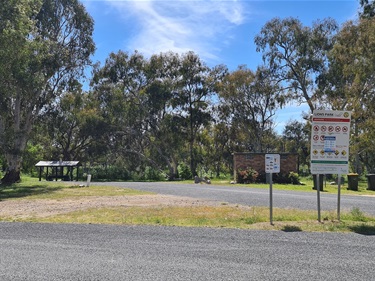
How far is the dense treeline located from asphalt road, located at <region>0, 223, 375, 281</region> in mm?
22452

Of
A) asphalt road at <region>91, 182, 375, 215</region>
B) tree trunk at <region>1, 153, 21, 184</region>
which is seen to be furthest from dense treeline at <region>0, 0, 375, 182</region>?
asphalt road at <region>91, 182, 375, 215</region>

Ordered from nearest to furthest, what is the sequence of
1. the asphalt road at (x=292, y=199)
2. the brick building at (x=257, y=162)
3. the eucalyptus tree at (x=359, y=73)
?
the asphalt road at (x=292, y=199) → the eucalyptus tree at (x=359, y=73) → the brick building at (x=257, y=162)

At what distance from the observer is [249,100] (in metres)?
53.4

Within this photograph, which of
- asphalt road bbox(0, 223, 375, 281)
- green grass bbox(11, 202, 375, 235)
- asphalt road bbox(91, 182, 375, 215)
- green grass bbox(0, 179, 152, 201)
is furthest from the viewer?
green grass bbox(0, 179, 152, 201)

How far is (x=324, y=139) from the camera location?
1013 centimetres

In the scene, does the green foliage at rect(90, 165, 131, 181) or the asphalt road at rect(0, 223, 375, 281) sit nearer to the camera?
the asphalt road at rect(0, 223, 375, 281)

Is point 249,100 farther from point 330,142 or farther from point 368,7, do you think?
point 330,142

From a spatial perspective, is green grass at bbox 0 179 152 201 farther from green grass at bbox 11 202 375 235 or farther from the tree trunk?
green grass at bbox 11 202 375 235

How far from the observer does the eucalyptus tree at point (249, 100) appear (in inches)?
1956

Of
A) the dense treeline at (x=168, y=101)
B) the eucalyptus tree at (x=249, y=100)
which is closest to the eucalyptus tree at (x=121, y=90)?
the dense treeline at (x=168, y=101)

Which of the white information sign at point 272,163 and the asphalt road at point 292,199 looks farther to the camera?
the asphalt road at point 292,199

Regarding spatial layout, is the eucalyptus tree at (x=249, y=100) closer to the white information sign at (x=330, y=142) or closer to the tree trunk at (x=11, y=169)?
the tree trunk at (x=11, y=169)

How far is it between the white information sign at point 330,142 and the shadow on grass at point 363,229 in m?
1.48

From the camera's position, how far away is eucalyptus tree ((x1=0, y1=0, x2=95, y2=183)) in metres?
21.9
